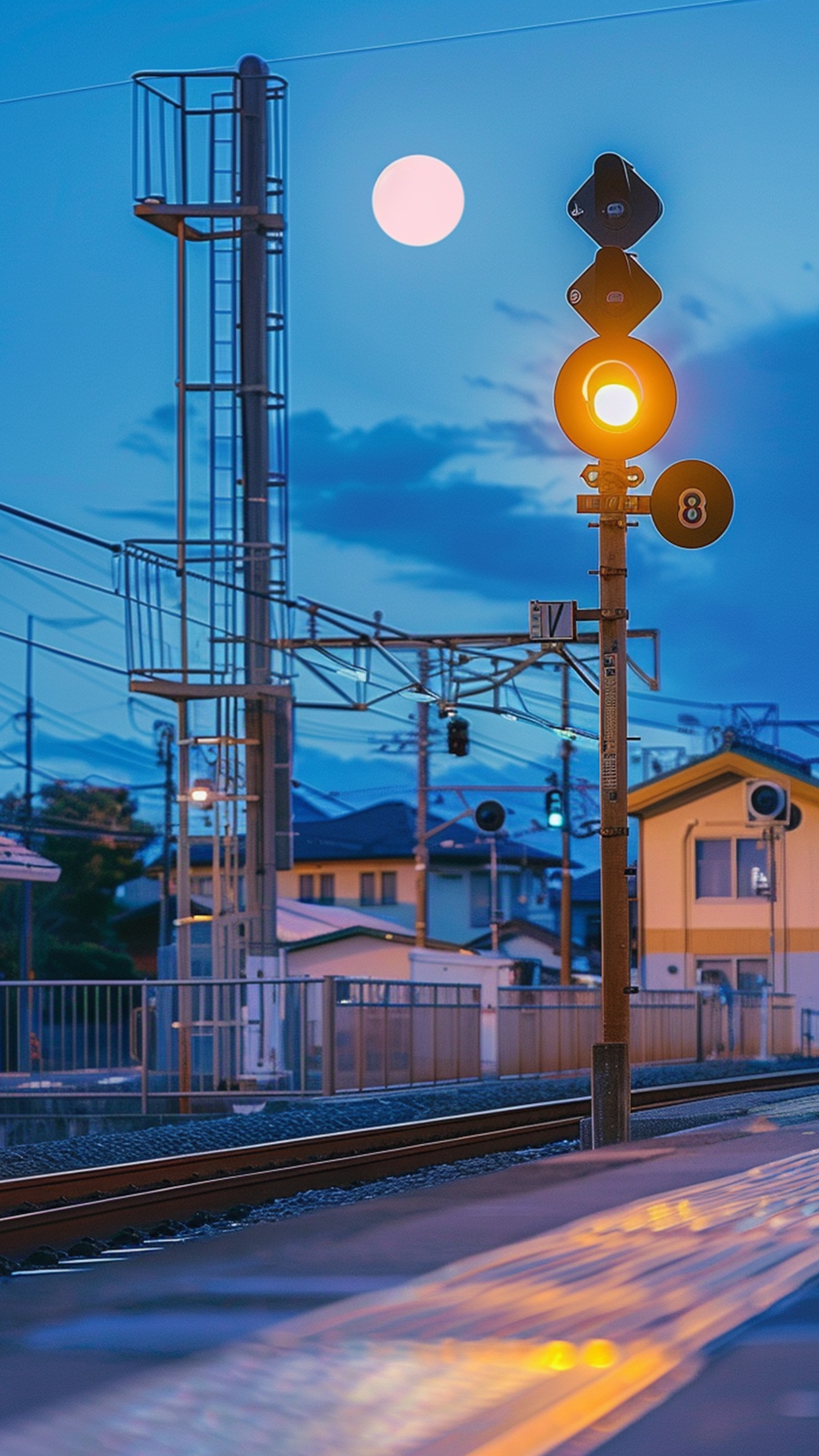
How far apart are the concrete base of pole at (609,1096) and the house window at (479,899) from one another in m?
73.2

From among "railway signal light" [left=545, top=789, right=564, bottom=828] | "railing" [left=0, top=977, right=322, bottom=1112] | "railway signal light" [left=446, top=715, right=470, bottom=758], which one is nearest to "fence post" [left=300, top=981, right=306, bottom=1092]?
"railing" [left=0, top=977, right=322, bottom=1112]

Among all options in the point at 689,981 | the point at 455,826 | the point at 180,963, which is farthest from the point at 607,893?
the point at 455,826

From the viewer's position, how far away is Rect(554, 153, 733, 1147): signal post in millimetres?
10430

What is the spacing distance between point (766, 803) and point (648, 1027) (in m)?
9.97

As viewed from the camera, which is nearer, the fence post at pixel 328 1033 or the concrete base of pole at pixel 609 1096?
Result: the concrete base of pole at pixel 609 1096

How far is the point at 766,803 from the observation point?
139ft

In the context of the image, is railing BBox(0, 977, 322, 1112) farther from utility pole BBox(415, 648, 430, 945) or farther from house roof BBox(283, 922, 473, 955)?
house roof BBox(283, 922, 473, 955)

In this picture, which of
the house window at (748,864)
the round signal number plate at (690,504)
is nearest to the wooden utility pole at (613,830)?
the round signal number plate at (690,504)

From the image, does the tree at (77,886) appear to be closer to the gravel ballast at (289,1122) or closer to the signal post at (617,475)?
the gravel ballast at (289,1122)

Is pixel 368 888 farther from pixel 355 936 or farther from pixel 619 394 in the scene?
pixel 619 394

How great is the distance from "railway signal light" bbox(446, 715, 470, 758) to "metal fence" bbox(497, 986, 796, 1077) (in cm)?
490

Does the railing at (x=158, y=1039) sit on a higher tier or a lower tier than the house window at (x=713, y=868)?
lower

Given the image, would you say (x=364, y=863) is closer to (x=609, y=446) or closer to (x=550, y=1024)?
(x=550, y=1024)

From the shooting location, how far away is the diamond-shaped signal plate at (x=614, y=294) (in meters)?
10.5
